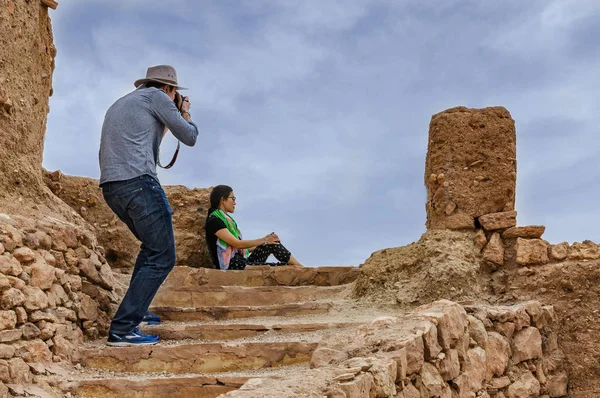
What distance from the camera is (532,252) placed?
5.95 m

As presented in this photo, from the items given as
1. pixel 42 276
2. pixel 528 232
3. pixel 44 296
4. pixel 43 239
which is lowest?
pixel 44 296

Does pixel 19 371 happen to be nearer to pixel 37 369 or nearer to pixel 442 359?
pixel 37 369

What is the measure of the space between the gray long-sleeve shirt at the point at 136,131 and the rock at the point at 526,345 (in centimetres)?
272

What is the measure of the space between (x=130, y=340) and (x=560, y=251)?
11.0ft

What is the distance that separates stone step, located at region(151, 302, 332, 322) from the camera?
229 inches

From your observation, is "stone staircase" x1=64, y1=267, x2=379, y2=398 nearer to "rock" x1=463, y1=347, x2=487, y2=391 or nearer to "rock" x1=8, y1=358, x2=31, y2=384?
"rock" x1=8, y1=358, x2=31, y2=384

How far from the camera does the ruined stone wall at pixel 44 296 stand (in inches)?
173

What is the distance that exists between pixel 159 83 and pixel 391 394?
9.36ft

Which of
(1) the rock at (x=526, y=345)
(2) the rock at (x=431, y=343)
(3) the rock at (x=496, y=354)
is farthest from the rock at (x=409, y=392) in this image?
(1) the rock at (x=526, y=345)

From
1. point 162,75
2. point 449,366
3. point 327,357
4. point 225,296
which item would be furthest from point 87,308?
point 449,366

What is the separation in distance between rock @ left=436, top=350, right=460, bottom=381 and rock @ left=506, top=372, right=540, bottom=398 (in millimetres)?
888

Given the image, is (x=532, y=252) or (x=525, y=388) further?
(x=532, y=252)

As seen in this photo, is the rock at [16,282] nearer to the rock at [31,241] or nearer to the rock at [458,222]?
the rock at [31,241]

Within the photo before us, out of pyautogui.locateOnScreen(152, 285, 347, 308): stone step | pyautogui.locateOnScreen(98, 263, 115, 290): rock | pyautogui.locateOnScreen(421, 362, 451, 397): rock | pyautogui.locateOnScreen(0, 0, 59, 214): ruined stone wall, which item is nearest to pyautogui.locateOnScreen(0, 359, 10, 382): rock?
pyautogui.locateOnScreen(0, 0, 59, 214): ruined stone wall
